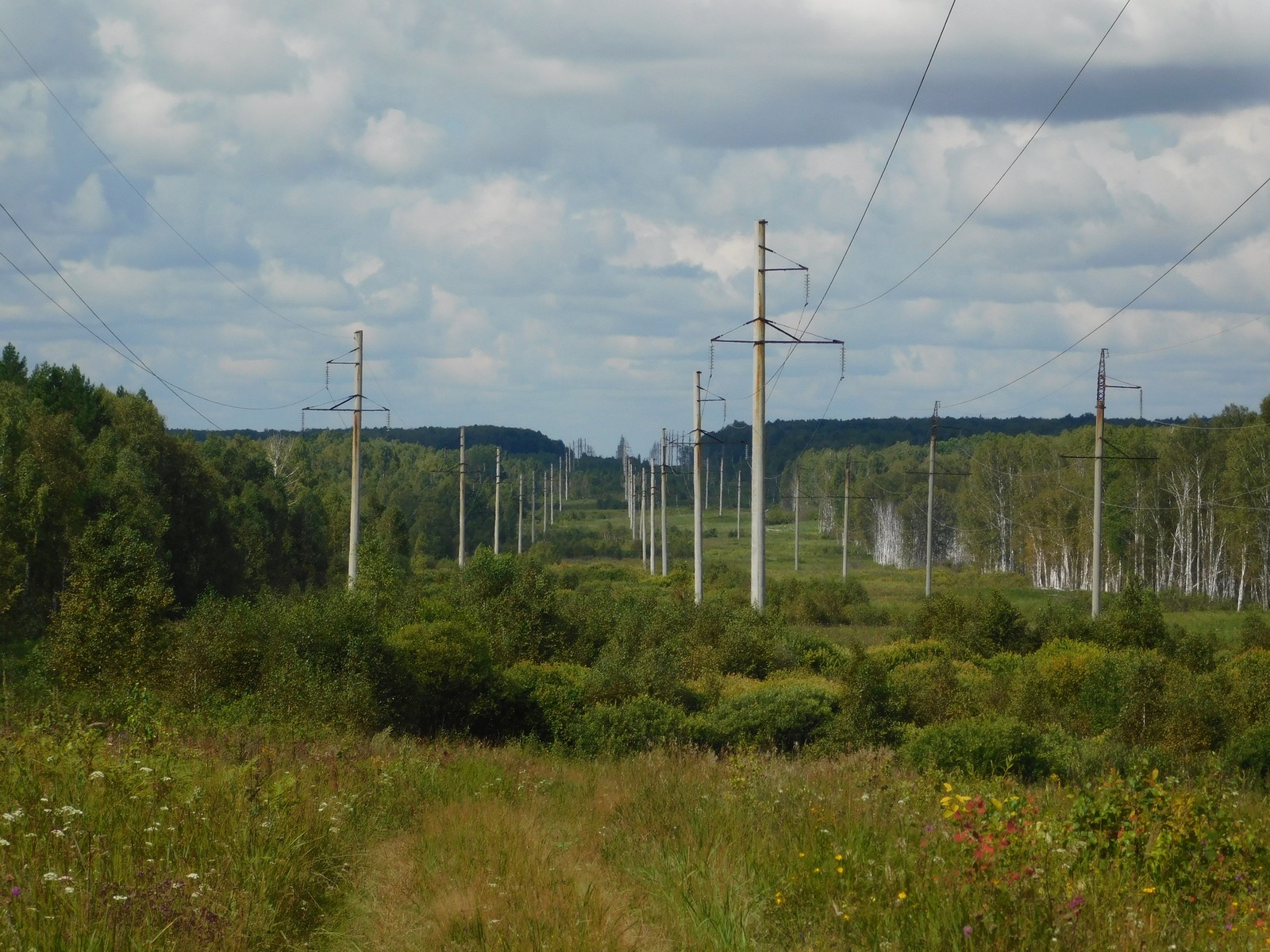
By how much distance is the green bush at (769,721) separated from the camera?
69.1 feet

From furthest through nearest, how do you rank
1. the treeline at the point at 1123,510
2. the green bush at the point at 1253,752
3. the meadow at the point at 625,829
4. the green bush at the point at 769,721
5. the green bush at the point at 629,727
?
1. the treeline at the point at 1123,510
2. the green bush at the point at 769,721
3. the green bush at the point at 629,727
4. the green bush at the point at 1253,752
5. the meadow at the point at 625,829

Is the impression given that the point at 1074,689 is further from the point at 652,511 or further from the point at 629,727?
the point at 652,511

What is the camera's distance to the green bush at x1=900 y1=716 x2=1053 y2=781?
15922 mm

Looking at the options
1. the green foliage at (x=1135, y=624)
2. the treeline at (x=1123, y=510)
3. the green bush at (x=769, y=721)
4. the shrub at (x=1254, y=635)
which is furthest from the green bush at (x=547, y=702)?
the treeline at (x=1123, y=510)

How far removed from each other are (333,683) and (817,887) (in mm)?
16569

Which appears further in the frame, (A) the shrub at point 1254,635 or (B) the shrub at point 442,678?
(A) the shrub at point 1254,635

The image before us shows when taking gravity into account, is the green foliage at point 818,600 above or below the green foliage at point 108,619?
below

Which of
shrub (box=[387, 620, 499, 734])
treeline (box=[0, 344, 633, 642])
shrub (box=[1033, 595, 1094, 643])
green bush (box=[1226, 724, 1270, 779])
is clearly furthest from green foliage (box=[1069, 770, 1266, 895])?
shrub (box=[1033, 595, 1094, 643])

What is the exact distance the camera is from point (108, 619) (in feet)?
91.6

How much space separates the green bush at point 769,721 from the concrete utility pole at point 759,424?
23.6ft

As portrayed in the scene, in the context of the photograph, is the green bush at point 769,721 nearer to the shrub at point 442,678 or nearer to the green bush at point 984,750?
the green bush at point 984,750

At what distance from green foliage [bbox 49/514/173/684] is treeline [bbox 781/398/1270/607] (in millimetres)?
41053

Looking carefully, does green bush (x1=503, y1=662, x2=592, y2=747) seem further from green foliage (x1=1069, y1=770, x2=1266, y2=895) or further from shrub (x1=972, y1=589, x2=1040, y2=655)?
shrub (x1=972, y1=589, x2=1040, y2=655)

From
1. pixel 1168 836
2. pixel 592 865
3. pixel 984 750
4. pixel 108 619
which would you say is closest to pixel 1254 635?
pixel 984 750
